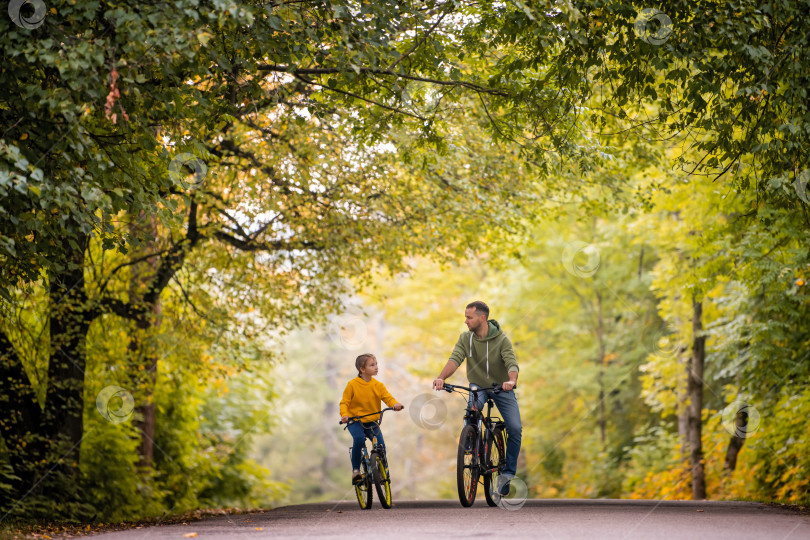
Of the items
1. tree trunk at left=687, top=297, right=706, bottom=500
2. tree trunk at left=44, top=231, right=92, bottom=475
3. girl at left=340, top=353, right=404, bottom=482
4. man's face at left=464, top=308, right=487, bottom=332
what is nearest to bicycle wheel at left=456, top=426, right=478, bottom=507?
girl at left=340, top=353, right=404, bottom=482

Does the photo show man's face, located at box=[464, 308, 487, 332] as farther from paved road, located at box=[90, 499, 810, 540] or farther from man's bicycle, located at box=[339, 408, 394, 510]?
paved road, located at box=[90, 499, 810, 540]

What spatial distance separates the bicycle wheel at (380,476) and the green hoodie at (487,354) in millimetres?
1316

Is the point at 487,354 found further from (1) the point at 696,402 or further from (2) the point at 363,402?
(1) the point at 696,402

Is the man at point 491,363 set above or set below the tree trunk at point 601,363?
below

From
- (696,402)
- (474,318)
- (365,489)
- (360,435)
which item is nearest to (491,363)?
(474,318)

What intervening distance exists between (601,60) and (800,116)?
201 cm

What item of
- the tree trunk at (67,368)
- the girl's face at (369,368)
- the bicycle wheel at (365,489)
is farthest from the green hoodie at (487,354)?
the tree trunk at (67,368)

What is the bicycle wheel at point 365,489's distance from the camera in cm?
994

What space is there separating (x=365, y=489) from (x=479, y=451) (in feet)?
4.64

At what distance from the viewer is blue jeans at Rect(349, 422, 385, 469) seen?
993cm

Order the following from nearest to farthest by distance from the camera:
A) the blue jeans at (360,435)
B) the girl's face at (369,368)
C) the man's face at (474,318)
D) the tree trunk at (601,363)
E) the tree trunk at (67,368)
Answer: the man's face at (474,318)
the blue jeans at (360,435)
the girl's face at (369,368)
the tree trunk at (67,368)
the tree trunk at (601,363)

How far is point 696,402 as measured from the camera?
20281 mm

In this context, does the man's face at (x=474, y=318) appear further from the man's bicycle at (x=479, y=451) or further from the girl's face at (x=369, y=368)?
the girl's face at (x=369, y=368)

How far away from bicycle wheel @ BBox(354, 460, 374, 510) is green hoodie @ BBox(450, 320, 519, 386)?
152 cm
